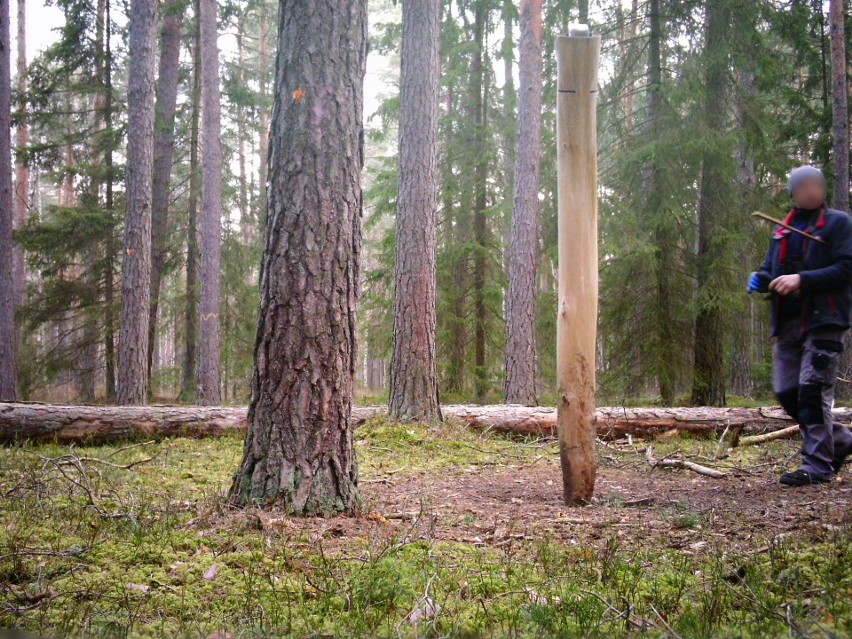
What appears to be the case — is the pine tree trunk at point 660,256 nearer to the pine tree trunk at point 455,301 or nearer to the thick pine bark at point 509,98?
the thick pine bark at point 509,98

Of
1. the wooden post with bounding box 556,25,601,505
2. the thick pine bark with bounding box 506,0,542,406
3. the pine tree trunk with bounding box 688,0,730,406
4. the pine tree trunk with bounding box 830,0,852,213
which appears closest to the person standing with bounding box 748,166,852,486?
the wooden post with bounding box 556,25,601,505

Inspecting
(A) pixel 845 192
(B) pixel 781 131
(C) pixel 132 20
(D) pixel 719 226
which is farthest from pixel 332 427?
(B) pixel 781 131

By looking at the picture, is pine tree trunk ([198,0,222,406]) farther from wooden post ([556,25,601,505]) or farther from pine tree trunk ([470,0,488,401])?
wooden post ([556,25,601,505])

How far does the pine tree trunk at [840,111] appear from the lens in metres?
14.6

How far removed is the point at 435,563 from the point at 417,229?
652cm

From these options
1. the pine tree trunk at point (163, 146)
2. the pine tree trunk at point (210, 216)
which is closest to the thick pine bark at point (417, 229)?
the pine tree trunk at point (210, 216)

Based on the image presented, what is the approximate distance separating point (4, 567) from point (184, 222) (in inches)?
734

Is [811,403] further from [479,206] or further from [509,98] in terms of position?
[509,98]

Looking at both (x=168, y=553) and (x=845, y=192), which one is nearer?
(x=168, y=553)

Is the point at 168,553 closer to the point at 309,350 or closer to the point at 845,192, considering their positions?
the point at 309,350

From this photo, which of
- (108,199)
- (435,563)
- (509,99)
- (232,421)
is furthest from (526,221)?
(108,199)

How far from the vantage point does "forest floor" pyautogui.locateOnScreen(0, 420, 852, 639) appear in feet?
7.56

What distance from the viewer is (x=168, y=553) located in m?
3.23

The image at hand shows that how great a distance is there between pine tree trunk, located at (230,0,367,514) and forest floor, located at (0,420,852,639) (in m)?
0.34
